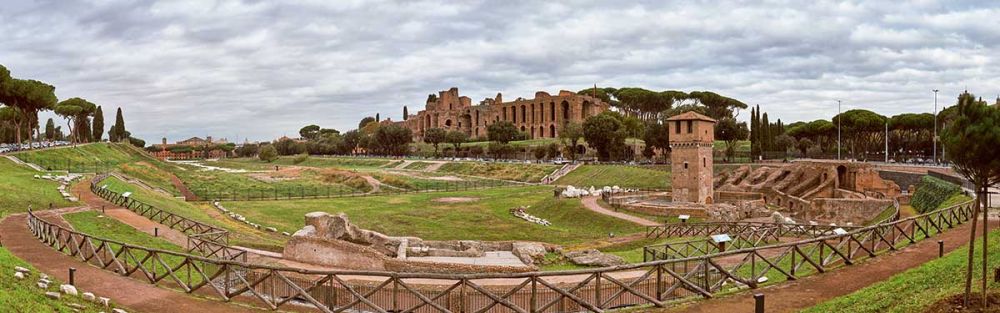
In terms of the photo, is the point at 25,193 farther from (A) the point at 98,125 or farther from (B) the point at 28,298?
(A) the point at 98,125

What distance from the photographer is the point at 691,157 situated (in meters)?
46.7

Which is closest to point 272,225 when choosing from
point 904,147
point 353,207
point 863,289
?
point 353,207

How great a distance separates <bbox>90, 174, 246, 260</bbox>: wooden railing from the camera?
22.9 meters

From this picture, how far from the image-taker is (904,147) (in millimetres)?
83688

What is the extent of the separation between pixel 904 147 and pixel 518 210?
63.8 metres

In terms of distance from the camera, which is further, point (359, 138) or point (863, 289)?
point (359, 138)

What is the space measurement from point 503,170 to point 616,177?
23.0 m

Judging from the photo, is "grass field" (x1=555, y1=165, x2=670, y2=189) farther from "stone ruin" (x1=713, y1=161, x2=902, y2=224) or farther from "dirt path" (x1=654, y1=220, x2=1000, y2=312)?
"dirt path" (x1=654, y1=220, x2=1000, y2=312)

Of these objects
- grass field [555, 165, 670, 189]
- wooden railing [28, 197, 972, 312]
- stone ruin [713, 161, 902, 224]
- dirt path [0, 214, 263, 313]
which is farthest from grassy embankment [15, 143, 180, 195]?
stone ruin [713, 161, 902, 224]

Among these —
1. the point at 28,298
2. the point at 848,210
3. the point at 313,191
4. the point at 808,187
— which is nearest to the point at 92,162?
the point at 313,191

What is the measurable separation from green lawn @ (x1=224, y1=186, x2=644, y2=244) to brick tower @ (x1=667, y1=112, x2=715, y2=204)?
26.7 feet

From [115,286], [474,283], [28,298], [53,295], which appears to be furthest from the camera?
[474,283]

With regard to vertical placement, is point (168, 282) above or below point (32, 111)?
below

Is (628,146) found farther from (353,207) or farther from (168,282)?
(168,282)
